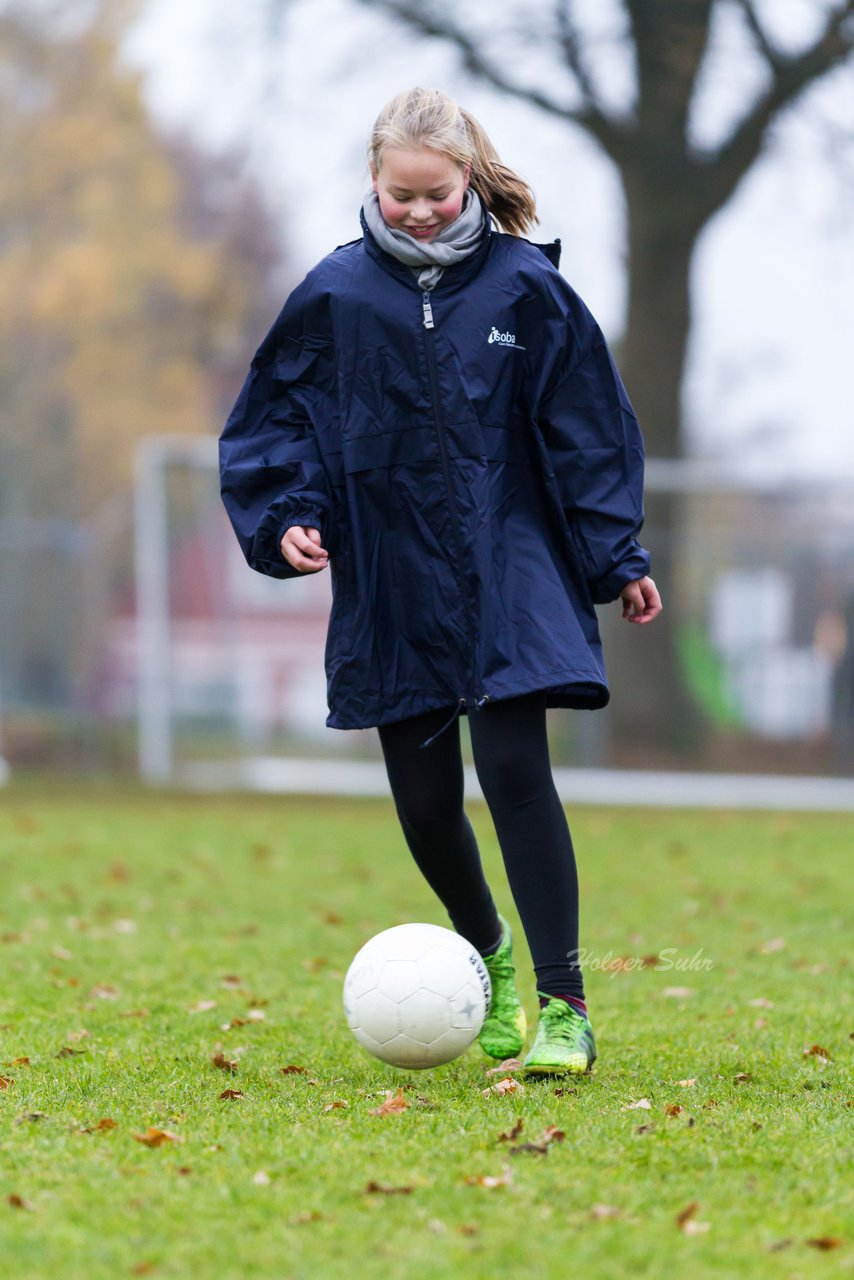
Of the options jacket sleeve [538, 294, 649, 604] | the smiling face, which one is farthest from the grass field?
the smiling face

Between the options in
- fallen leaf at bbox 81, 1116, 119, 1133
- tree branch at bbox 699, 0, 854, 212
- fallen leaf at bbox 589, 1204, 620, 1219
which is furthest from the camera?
tree branch at bbox 699, 0, 854, 212

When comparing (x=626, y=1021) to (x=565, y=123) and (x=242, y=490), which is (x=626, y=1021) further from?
(x=565, y=123)

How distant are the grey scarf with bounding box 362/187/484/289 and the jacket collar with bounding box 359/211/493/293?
15mm

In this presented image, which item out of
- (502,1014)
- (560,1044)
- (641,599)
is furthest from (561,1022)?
(641,599)

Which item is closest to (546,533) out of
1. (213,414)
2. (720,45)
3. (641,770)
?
(641,770)

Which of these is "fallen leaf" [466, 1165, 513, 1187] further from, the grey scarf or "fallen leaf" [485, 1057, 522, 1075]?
the grey scarf

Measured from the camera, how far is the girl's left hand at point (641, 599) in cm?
362

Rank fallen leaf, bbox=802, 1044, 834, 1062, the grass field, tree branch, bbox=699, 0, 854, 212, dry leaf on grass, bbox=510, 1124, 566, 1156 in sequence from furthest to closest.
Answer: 1. tree branch, bbox=699, 0, 854, 212
2. fallen leaf, bbox=802, 1044, 834, 1062
3. dry leaf on grass, bbox=510, 1124, 566, 1156
4. the grass field

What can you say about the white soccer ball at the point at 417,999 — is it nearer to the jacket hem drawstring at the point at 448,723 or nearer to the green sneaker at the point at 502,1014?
the green sneaker at the point at 502,1014

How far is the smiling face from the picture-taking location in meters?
3.49

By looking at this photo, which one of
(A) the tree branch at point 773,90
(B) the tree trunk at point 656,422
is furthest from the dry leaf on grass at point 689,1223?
(A) the tree branch at point 773,90

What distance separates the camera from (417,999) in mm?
3441

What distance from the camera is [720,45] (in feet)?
46.2

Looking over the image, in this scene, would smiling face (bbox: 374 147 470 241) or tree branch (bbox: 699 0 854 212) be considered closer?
smiling face (bbox: 374 147 470 241)
